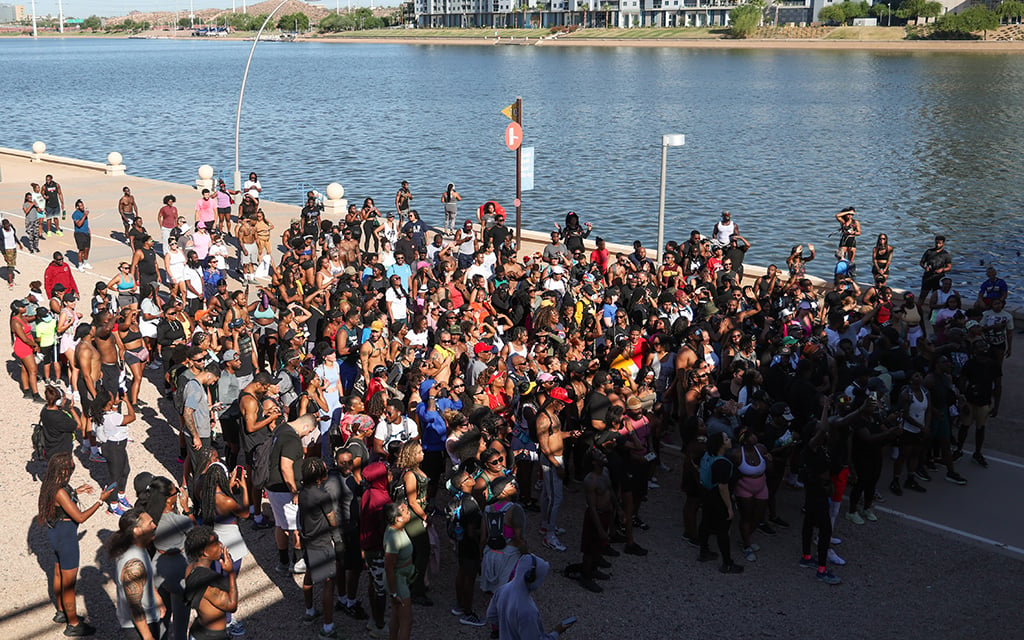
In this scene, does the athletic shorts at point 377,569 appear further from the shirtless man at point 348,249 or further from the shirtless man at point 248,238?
the shirtless man at point 248,238

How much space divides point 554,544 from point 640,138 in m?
53.1

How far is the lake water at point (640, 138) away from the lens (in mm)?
37250

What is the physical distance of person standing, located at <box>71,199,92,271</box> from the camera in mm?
19953

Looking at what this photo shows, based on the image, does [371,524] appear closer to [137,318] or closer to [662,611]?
[662,611]

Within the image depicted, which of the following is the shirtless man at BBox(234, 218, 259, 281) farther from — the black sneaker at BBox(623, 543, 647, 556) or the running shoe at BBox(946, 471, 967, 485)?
the running shoe at BBox(946, 471, 967, 485)

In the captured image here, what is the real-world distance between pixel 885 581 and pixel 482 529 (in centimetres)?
408

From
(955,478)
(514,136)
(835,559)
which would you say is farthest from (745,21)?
(835,559)

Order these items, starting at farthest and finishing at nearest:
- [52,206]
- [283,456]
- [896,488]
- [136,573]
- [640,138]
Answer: [640,138] < [52,206] < [896,488] < [283,456] < [136,573]

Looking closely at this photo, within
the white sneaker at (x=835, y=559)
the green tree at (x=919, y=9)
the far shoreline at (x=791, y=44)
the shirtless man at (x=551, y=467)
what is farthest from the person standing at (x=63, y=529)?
the green tree at (x=919, y=9)

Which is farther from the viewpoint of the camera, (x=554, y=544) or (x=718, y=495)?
(x=554, y=544)

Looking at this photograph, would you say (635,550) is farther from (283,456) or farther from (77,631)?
(77,631)

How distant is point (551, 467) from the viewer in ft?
30.9

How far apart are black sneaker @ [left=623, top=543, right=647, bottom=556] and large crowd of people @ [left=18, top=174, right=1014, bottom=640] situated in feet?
0.23

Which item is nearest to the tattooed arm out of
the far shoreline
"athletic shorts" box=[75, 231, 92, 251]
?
"athletic shorts" box=[75, 231, 92, 251]
